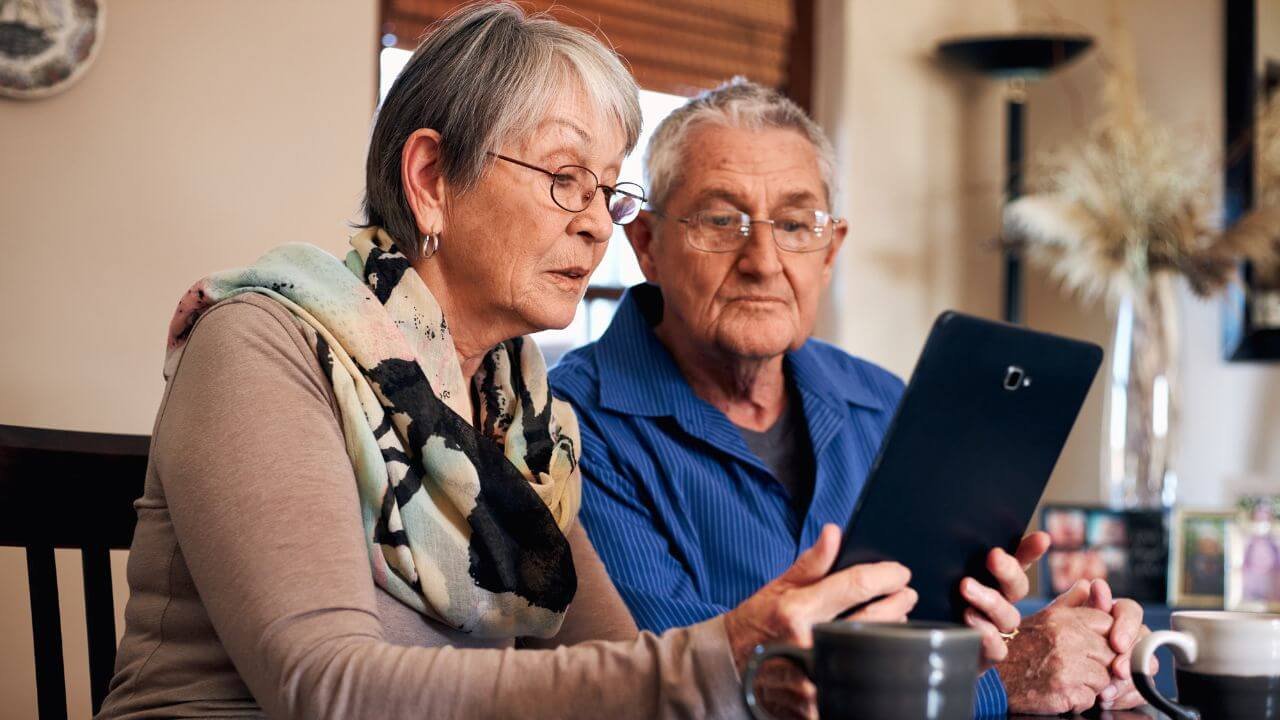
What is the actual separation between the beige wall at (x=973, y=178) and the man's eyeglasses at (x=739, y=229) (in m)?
1.86

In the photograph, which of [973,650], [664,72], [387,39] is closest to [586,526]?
[973,650]

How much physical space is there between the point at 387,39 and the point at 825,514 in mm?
1681

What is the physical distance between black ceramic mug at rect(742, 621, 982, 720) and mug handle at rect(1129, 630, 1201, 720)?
26 cm

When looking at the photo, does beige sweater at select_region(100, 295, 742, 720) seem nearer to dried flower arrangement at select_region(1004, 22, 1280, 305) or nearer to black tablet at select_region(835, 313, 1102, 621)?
black tablet at select_region(835, 313, 1102, 621)

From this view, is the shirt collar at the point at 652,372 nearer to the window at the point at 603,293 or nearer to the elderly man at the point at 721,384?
the elderly man at the point at 721,384

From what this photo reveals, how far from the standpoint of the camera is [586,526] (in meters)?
1.59

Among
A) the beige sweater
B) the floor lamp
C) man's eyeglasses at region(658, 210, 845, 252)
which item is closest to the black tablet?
the beige sweater

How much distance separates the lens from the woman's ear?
1.34m

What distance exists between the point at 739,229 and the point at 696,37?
1765mm

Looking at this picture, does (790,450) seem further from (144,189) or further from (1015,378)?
(144,189)

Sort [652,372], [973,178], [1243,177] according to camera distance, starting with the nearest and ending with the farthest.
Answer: [652,372]
[1243,177]
[973,178]

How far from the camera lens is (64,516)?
1.24 meters

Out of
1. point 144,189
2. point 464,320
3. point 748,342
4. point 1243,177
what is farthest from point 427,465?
point 1243,177

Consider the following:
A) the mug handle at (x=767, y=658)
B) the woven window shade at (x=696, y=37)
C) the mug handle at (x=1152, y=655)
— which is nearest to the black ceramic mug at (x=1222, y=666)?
the mug handle at (x=1152, y=655)
